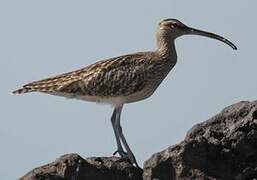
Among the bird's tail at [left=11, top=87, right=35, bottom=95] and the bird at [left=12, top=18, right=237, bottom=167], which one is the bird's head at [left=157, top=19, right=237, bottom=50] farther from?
the bird's tail at [left=11, top=87, right=35, bottom=95]

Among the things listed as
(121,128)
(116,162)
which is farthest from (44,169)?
(121,128)

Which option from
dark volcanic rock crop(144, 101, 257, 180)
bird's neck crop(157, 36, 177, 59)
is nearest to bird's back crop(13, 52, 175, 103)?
bird's neck crop(157, 36, 177, 59)

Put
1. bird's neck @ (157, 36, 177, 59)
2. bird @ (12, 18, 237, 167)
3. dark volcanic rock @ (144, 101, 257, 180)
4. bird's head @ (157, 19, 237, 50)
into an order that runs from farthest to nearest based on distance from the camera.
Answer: bird's head @ (157, 19, 237, 50), bird's neck @ (157, 36, 177, 59), bird @ (12, 18, 237, 167), dark volcanic rock @ (144, 101, 257, 180)

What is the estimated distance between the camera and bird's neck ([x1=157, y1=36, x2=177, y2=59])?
18969 millimetres

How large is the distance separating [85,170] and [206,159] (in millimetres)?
1894

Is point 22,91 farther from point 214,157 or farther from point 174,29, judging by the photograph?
point 214,157

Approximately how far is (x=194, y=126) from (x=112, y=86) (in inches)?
192

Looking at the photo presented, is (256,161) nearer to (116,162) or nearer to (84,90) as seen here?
(116,162)

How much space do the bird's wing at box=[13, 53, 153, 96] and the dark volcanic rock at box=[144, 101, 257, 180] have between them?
200 inches

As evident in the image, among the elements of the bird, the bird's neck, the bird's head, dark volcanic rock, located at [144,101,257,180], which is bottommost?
dark volcanic rock, located at [144,101,257,180]

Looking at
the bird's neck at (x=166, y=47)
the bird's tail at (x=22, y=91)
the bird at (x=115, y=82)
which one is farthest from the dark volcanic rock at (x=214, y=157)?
the bird's neck at (x=166, y=47)

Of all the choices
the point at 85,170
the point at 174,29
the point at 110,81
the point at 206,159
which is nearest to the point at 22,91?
the point at 110,81

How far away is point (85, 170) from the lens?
13289 mm

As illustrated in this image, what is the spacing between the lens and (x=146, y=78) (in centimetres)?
1809
